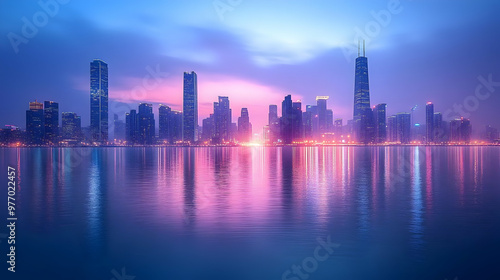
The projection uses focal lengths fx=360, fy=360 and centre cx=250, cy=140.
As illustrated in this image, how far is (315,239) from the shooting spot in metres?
18.9

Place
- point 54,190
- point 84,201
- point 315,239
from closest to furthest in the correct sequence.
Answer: point 315,239 → point 84,201 → point 54,190

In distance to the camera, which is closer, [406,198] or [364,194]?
[406,198]

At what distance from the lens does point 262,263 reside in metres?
15.8

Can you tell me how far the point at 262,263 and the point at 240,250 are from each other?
5.93 feet

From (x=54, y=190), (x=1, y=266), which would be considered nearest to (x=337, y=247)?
(x=1, y=266)

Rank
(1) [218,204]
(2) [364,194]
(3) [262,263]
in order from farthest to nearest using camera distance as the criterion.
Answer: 1. (2) [364,194]
2. (1) [218,204]
3. (3) [262,263]

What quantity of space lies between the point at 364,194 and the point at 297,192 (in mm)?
6199

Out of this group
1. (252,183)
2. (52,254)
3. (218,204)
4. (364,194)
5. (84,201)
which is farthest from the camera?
(252,183)

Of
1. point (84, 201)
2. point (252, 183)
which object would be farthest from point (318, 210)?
point (84, 201)

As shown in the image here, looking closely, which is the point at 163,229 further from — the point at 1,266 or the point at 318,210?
the point at 318,210

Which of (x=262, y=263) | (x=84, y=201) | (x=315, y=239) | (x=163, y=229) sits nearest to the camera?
(x=262, y=263)

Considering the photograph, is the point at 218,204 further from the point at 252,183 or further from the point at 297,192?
the point at 252,183

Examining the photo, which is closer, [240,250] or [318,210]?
[240,250]

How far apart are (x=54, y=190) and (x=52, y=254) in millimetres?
22550
